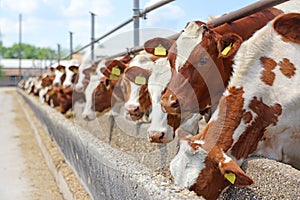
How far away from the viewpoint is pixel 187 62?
7.88ft

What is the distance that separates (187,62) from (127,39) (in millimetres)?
2964

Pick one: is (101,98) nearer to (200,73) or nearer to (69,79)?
(69,79)

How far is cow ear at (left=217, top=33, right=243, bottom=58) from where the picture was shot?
2.30 m

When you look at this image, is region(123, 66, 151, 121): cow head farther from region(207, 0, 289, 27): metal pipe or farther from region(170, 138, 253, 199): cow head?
region(170, 138, 253, 199): cow head

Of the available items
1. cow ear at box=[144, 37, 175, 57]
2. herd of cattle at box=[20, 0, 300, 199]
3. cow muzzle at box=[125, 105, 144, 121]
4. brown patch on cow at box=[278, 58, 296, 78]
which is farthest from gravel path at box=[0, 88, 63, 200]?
brown patch on cow at box=[278, 58, 296, 78]

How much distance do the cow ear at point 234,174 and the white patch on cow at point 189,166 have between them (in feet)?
0.37

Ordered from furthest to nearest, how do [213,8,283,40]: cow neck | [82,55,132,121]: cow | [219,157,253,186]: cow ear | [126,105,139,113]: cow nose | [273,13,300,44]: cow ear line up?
[82,55,132,121]: cow
[126,105,139,113]: cow nose
[213,8,283,40]: cow neck
[273,13,300,44]: cow ear
[219,157,253,186]: cow ear

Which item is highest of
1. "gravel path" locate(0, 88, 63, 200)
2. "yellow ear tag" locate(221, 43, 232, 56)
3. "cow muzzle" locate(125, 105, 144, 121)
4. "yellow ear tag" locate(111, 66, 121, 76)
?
"yellow ear tag" locate(221, 43, 232, 56)

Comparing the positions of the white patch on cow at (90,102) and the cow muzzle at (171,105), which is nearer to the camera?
the cow muzzle at (171,105)

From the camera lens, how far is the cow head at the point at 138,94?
Result: 376 cm

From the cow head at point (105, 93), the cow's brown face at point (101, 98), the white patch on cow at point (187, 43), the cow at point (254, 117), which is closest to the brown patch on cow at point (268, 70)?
the cow at point (254, 117)

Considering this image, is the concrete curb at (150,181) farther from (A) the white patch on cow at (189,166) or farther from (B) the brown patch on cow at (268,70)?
(B) the brown patch on cow at (268,70)

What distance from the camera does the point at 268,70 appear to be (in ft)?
6.99

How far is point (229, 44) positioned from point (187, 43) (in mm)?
255
